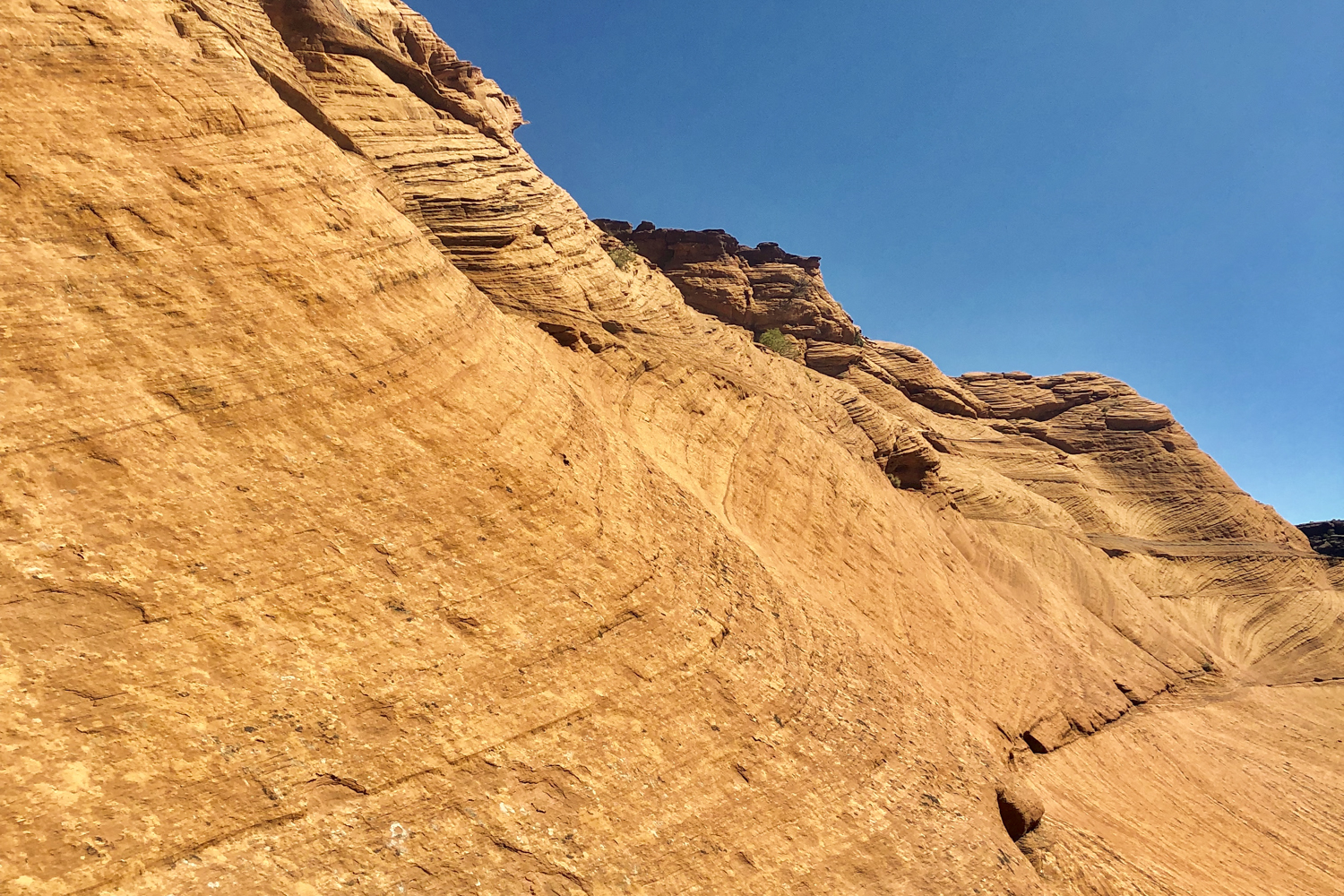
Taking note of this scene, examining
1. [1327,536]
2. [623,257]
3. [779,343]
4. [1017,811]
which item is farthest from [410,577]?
[1327,536]

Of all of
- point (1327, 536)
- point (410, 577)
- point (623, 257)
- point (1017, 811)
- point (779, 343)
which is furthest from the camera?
point (1327, 536)

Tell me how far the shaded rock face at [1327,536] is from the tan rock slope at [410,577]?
1316 inches

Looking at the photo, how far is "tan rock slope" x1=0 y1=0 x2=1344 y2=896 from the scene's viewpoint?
7016 mm

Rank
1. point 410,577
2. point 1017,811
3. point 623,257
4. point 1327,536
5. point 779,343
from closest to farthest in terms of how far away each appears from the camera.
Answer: point 410,577
point 1017,811
point 623,257
point 779,343
point 1327,536

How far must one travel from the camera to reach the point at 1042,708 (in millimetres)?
19734

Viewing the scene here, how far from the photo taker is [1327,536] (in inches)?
1837

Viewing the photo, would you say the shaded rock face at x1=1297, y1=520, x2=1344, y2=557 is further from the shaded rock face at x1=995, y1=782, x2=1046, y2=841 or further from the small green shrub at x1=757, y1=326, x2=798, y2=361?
the shaded rock face at x1=995, y1=782, x2=1046, y2=841

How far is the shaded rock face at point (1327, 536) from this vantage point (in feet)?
148

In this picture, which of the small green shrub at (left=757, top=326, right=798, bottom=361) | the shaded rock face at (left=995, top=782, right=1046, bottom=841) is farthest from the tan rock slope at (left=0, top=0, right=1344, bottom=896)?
the small green shrub at (left=757, top=326, right=798, bottom=361)

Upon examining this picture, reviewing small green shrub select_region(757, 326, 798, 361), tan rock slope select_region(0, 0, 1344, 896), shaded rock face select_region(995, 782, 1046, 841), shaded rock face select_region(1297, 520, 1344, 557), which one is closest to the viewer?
tan rock slope select_region(0, 0, 1344, 896)

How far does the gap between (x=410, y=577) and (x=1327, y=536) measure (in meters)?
61.5

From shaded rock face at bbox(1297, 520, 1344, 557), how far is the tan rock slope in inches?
1316

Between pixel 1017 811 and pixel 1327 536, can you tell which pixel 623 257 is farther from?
pixel 1327 536

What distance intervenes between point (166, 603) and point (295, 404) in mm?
3128
